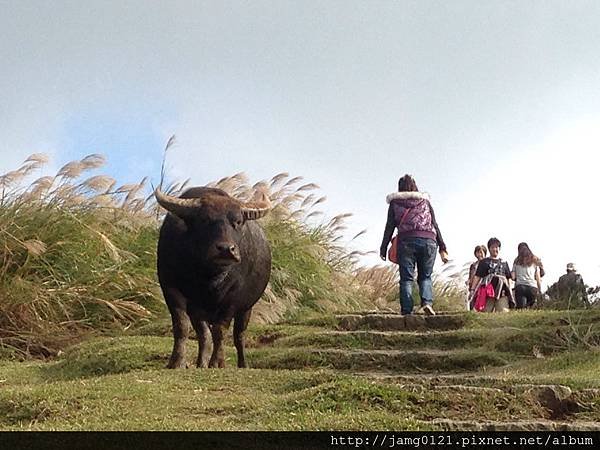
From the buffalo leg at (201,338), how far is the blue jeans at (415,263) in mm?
3977

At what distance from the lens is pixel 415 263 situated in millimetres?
11867

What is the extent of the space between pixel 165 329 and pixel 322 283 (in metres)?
4.06

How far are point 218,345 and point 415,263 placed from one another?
14.0ft

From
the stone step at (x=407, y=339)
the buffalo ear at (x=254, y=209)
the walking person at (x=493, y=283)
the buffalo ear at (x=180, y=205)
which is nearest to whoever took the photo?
the buffalo ear at (x=180, y=205)

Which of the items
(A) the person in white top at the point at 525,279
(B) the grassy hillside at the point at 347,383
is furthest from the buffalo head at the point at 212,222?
(A) the person in white top at the point at 525,279

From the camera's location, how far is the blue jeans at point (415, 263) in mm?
11617

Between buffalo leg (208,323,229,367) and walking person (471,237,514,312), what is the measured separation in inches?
254

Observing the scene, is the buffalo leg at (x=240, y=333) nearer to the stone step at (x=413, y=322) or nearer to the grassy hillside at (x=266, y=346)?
the grassy hillside at (x=266, y=346)

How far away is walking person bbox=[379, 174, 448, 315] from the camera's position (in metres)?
11.6

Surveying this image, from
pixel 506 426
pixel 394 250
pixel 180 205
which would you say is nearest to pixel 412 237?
pixel 394 250

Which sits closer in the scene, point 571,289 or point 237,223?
point 237,223

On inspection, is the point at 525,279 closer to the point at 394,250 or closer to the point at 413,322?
the point at 394,250

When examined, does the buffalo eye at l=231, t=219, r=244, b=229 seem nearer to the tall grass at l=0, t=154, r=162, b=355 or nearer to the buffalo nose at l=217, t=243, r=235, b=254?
the buffalo nose at l=217, t=243, r=235, b=254

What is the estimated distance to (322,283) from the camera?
15.1m
